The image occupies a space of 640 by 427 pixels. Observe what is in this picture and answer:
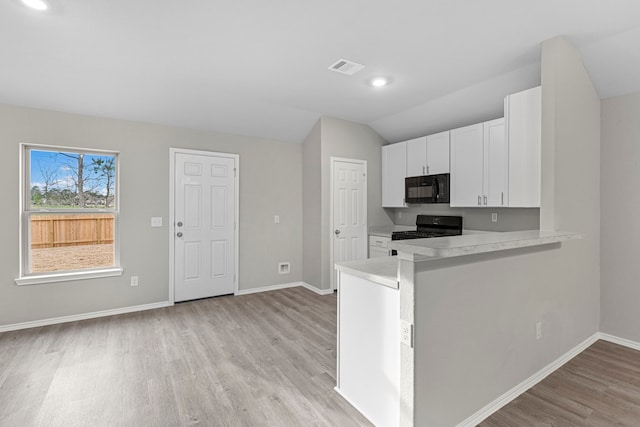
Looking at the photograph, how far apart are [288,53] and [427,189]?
264 centimetres

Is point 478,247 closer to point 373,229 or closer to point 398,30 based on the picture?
point 398,30

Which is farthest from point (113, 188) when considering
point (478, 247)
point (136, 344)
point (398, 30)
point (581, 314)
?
point (581, 314)

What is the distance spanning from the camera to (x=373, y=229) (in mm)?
5086

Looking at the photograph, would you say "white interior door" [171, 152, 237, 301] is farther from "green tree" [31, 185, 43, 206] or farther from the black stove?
the black stove

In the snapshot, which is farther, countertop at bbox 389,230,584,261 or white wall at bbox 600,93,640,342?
white wall at bbox 600,93,640,342

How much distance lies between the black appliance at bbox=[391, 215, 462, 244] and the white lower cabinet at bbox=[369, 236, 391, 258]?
0.28 m

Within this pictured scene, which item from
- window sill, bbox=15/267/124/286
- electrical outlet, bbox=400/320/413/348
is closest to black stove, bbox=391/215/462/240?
electrical outlet, bbox=400/320/413/348

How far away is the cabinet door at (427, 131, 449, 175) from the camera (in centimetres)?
418

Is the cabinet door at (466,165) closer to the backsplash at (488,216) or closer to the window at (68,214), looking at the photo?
the backsplash at (488,216)

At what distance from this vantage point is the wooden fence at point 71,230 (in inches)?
139

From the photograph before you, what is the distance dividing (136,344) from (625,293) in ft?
15.4

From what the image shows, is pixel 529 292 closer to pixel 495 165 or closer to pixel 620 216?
pixel 620 216

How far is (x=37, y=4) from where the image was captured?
2055mm

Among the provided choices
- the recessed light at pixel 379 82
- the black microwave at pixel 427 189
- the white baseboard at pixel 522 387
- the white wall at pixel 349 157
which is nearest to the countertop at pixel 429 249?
the white baseboard at pixel 522 387
